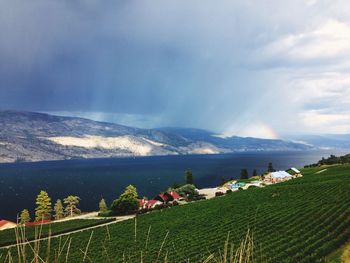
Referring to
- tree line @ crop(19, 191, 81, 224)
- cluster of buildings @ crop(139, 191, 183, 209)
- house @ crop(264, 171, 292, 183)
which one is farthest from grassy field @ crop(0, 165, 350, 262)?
house @ crop(264, 171, 292, 183)

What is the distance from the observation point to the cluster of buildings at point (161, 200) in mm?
73625

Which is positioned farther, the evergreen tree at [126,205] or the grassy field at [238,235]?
the evergreen tree at [126,205]

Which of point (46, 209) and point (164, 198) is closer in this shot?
point (46, 209)

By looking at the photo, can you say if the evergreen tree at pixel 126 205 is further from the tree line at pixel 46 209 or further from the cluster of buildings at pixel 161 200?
the tree line at pixel 46 209

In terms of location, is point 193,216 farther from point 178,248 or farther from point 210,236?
point 178,248

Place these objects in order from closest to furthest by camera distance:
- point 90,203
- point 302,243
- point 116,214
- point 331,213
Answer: point 302,243 → point 331,213 → point 116,214 → point 90,203

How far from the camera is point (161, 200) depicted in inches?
2985

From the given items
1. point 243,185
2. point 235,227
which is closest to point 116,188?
point 243,185

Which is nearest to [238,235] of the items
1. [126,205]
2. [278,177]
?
[126,205]

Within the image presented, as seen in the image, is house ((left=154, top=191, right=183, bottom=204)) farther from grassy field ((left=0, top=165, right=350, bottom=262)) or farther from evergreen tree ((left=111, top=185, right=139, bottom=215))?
grassy field ((left=0, top=165, right=350, bottom=262))

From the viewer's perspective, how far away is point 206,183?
5753 inches

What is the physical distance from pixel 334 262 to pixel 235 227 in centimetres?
1441

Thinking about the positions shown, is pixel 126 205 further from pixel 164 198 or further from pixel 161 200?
pixel 164 198

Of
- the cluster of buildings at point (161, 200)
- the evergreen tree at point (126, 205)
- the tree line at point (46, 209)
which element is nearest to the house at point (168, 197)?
the cluster of buildings at point (161, 200)
